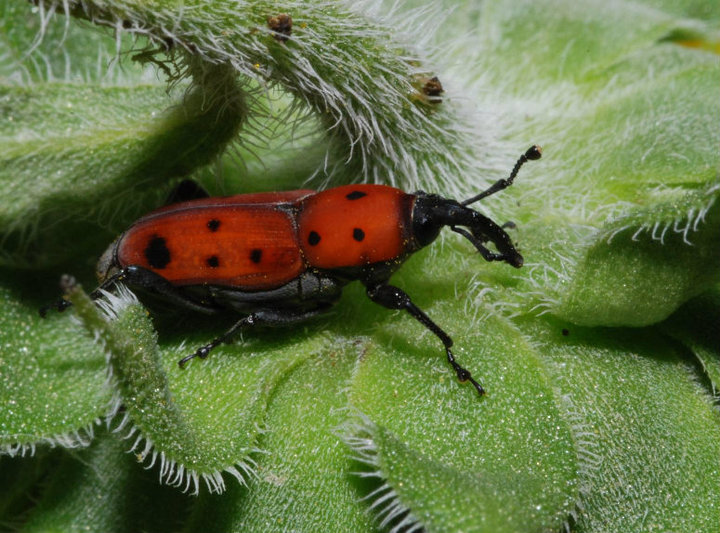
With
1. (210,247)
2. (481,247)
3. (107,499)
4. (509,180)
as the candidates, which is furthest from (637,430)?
(107,499)

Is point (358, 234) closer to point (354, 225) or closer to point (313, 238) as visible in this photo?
point (354, 225)

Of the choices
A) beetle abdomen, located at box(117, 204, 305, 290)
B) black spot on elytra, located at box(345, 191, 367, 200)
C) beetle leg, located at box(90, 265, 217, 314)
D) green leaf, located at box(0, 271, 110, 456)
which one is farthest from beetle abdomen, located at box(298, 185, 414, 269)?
green leaf, located at box(0, 271, 110, 456)

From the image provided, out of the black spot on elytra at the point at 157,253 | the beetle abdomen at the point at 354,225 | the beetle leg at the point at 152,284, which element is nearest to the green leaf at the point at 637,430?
the beetle abdomen at the point at 354,225

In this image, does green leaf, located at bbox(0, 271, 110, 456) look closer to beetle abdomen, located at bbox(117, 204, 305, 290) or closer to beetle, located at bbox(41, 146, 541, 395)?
beetle, located at bbox(41, 146, 541, 395)

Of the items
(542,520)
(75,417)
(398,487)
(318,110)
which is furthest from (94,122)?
(542,520)

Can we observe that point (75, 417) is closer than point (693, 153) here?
→ Yes

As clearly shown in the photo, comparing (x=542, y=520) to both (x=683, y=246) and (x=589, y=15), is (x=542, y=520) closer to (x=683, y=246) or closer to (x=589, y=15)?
(x=683, y=246)
